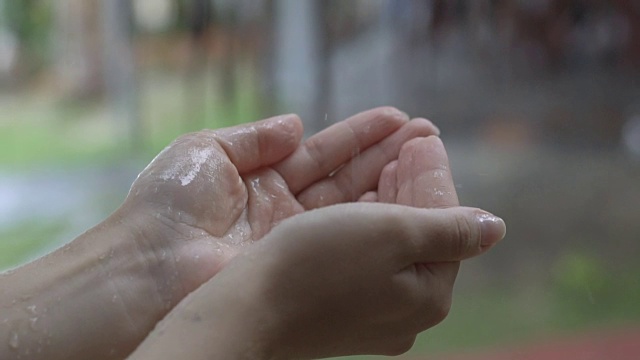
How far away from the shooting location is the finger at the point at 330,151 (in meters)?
0.80

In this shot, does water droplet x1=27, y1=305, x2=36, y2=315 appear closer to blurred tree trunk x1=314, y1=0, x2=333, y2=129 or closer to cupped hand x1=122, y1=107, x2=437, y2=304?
cupped hand x1=122, y1=107, x2=437, y2=304

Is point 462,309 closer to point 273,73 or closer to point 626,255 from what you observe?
point 626,255

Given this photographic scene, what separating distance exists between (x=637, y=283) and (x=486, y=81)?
0.54m

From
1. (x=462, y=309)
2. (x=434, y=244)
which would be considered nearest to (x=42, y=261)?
(x=434, y=244)

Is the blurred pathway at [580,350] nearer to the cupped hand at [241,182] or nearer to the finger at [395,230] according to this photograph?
the cupped hand at [241,182]

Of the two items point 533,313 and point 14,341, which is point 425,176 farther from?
point 533,313

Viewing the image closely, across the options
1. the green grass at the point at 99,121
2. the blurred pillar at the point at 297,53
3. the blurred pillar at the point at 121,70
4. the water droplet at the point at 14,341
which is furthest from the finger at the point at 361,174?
the blurred pillar at the point at 121,70

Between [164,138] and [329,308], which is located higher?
[329,308]

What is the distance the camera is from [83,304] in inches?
26.4

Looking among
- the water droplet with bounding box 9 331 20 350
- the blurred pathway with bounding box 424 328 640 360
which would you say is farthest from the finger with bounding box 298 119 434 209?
the blurred pathway with bounding box 424 328 640 360

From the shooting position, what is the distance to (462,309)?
118 cm

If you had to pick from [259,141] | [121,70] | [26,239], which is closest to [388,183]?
[259,141]

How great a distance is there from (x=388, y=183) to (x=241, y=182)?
0.16m

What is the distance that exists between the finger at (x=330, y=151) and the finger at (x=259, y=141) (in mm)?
14
